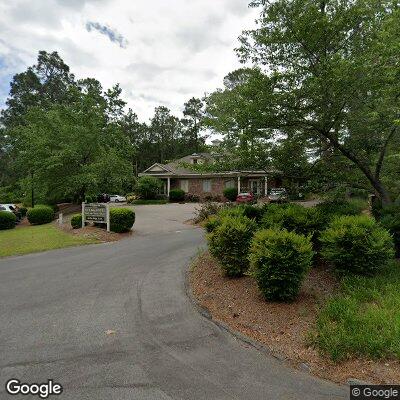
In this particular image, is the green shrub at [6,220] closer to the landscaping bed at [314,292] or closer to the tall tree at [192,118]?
the landscaping bed at [314,292]

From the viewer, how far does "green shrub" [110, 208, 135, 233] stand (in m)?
15.4

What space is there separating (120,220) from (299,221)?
1032 centimetres

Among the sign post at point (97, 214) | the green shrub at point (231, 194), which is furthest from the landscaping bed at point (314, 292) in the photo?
the green shrub at point (231, 194)

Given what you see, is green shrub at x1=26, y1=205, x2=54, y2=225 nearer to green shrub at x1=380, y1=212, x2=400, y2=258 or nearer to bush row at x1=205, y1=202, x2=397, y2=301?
bush row at x1=205, y1=202, x2=397, y2=301

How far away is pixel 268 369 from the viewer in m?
3.78

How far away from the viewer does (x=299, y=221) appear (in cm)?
683

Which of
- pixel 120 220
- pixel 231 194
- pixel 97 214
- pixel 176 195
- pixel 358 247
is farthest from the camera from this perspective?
pixel 176 195

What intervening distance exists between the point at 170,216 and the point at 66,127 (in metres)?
10.1

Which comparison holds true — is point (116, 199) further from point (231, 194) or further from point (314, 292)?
point (314, 292)

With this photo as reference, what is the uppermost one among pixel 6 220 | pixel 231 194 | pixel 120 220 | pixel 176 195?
pixel 231 194

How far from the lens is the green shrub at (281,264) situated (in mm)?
5168

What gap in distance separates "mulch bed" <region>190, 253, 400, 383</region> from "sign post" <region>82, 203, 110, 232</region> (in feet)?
29.9

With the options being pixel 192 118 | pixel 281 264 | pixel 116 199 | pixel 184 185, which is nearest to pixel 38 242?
pixel 281 264

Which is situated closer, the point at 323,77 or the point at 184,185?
the point at 323,77
